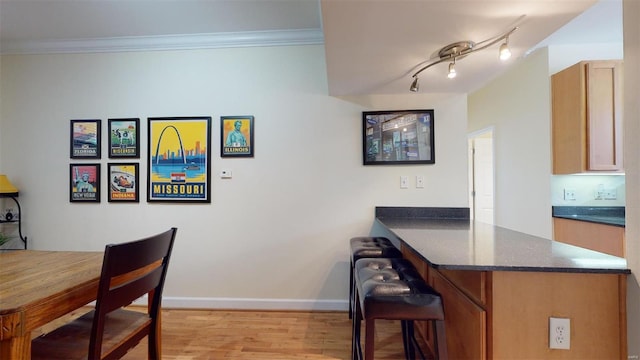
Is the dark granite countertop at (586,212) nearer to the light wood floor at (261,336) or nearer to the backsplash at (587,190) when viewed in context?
the backsplash at (587,190)

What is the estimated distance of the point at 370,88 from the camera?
2227mm

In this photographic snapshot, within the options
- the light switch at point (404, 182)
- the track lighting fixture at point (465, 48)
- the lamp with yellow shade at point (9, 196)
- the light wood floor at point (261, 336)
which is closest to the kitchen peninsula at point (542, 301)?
the light wood floor at point (261, 336)

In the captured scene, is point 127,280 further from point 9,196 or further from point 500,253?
point 9,196

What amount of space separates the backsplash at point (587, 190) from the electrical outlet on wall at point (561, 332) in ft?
7.00

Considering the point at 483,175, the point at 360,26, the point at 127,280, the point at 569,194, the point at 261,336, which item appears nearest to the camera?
the point at 127,280

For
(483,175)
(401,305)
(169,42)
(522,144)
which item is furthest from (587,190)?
(169,42)

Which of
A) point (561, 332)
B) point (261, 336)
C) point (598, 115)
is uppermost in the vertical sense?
point (598, 115)

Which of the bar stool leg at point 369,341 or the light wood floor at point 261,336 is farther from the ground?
the bar stool leg at point 369,341

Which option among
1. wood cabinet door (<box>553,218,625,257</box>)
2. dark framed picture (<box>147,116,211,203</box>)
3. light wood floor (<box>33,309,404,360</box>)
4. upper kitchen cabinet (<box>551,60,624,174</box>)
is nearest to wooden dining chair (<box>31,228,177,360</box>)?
light wood floor (<box>33,309,404,360</box>)

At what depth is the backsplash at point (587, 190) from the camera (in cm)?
258

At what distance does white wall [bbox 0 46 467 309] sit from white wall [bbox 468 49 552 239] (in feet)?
3.55

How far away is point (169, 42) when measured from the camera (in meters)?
2.49

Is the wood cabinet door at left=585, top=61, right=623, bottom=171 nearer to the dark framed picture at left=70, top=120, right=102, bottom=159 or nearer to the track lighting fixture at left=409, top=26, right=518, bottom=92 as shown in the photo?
the track lighting fixture at left=409, top=26, right=518, bottom=92

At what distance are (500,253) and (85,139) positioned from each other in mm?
3404
